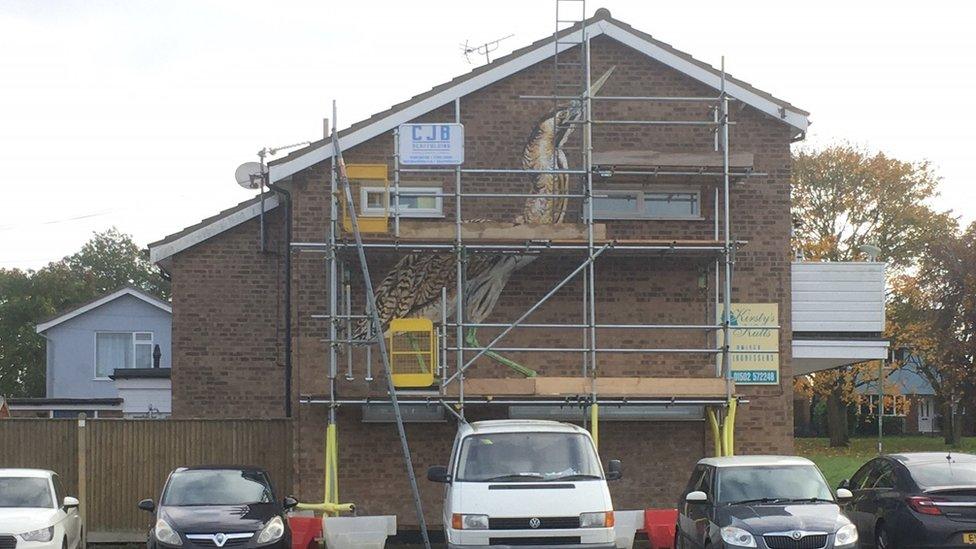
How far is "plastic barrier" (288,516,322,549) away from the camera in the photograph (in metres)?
17.7

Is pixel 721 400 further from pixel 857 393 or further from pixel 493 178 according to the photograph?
pixel 857 393

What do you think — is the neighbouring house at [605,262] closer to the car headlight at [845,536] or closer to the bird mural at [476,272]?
the bird mural at [476,272]

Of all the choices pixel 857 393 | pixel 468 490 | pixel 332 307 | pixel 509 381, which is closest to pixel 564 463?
pixel 468 490

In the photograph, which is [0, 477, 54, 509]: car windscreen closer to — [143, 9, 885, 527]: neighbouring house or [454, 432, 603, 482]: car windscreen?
[143, 9, 885, 527]: neighbouring house

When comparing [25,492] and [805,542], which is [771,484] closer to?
[805,542]

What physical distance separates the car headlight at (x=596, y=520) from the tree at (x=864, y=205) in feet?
131

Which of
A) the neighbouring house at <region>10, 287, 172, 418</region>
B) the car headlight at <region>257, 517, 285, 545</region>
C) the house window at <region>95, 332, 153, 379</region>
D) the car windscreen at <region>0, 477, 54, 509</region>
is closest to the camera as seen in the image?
the car headlight at <region>257, 517, 285, 545</region>

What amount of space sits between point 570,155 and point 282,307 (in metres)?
5.80

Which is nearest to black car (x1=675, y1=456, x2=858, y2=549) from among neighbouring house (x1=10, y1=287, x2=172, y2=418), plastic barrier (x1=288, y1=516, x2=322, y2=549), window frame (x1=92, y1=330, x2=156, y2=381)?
plastic barrier (x1=288, y1=516, x2=322, y2=549)

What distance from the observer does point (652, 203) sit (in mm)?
21344

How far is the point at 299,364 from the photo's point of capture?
A: 20.7m

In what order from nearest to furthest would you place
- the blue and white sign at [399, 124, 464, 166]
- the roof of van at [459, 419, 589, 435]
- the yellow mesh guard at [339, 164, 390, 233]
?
the roof of van at [459, 419, 589, 435] → the yellow mesh guard at [339, 164, 390, 233] → the blue and white sign at [399, 124, 464, 166]

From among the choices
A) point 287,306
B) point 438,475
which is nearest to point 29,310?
point 287,306

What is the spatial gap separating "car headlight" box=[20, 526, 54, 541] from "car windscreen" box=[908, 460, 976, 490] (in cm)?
1070
